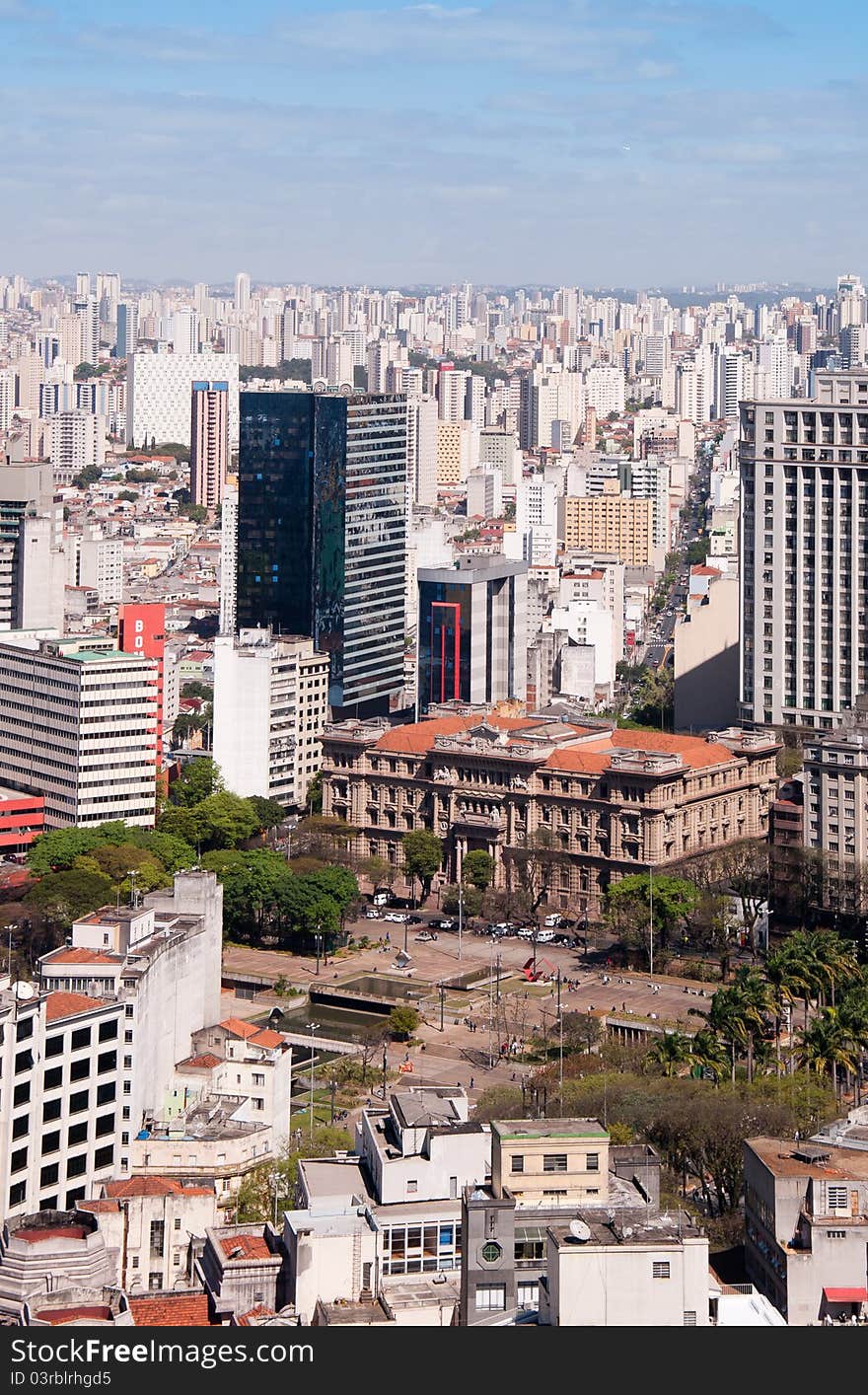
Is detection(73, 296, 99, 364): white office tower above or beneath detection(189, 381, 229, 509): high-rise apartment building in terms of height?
above

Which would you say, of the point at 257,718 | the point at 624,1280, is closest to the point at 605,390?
the point at 257,718

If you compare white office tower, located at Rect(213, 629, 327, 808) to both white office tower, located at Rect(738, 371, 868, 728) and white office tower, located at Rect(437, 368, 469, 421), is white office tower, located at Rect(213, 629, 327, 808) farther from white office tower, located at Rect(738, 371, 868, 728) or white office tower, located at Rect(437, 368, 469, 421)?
white office tower, located at Rect(437, 368, 469, 421)

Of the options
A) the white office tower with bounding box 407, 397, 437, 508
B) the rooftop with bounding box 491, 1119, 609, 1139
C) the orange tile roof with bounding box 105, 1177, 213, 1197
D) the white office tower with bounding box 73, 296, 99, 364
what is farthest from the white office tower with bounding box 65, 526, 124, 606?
the white office tower with bounding box 73, 296, 99, 364

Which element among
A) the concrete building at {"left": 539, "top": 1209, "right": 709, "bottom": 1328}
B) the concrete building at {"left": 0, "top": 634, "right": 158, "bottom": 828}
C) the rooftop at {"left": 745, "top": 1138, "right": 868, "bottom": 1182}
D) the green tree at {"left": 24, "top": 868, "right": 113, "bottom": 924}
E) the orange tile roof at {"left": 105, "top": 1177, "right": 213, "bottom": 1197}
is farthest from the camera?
the concrete building at {"left": 0, "top": 634, "right": 158, "bottom": 828}

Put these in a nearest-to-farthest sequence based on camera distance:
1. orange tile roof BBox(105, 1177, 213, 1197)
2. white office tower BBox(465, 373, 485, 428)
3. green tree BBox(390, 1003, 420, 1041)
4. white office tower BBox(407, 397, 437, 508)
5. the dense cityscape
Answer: the dense cityscape → orange tile roof BBox(105, 1177, 213, 1197) → green tree BBox(390, 1003, 420, 1041) → white office tower BBox(407, 397, 437, 508) → white office tower BBox(465, 373, 485, 428)

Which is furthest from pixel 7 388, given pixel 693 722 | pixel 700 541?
pixel 693 722

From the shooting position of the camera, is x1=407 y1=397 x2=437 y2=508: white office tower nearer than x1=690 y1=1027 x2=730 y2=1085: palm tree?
No
